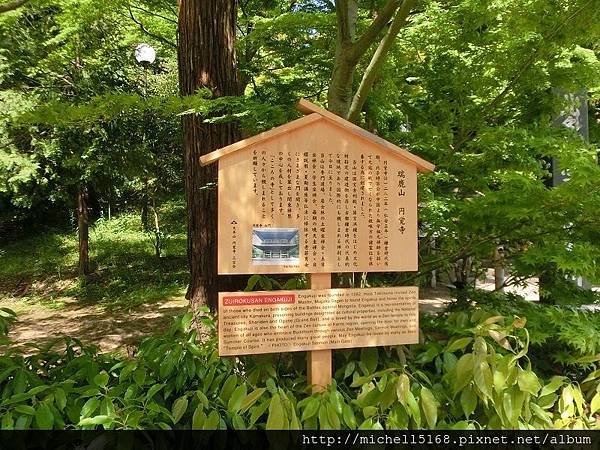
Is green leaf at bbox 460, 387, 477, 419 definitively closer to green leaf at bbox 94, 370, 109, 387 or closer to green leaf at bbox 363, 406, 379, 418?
green leaf at bbox 363, 406, 379, 418

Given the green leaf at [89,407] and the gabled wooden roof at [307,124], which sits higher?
the gabled wooden roof at [307,124]

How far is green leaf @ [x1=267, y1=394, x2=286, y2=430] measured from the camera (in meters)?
2.16

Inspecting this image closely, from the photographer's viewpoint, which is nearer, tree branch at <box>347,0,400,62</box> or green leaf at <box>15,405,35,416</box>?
green leaf at <box>15,405,35,416</box>

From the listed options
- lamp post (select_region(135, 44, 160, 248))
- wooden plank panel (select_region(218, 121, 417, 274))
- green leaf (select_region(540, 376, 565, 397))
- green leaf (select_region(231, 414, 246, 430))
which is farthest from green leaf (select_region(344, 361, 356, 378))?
lamp post (select_region(135, 44, 160, 248))

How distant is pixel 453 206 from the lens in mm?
3238

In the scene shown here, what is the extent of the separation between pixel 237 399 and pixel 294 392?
491 mm

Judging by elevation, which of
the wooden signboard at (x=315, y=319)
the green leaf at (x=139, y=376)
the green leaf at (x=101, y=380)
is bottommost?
the green leaf at (x=139, y=376)

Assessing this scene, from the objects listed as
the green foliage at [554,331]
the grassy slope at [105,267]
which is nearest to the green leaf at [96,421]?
the green foliage at [554,331]

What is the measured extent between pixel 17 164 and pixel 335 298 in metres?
8.54

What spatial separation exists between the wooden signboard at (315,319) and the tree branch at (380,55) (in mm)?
1243

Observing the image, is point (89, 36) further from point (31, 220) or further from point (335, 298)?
point (335, 298)

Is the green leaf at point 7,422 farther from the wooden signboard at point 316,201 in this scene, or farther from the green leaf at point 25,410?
the wooden signboard at point 316,201

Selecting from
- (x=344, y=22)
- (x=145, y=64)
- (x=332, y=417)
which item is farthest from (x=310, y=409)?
(x=145, y=64)

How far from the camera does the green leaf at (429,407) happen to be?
226 cm
